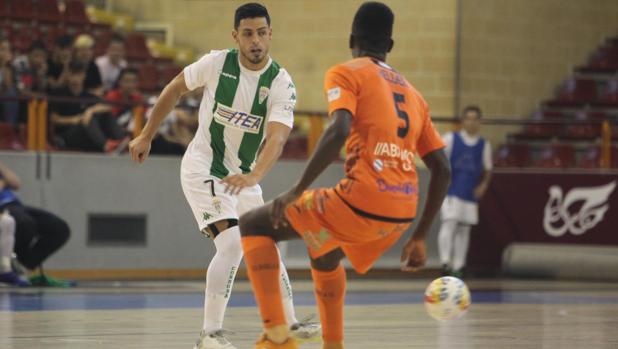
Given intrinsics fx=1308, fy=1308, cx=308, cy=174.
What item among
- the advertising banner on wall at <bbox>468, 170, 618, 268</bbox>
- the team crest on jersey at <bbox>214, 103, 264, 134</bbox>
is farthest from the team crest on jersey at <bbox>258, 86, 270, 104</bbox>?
the advertising banner on wall at <bbox>468, 170, 618, 268</bbox>

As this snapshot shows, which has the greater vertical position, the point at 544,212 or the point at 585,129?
the point at 585,129

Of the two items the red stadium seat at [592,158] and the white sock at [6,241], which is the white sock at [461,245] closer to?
the red stadium seat at [592,158]

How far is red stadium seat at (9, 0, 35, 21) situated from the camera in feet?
69.6

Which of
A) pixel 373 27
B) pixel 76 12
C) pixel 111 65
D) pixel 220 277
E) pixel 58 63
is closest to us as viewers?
pixel 373 27

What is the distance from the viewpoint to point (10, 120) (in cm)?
1672

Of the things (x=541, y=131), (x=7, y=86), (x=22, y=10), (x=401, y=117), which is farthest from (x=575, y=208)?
(x=401, y=117)

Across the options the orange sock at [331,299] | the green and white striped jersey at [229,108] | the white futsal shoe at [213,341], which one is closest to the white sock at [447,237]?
the green and white striped jersey at [229,108]

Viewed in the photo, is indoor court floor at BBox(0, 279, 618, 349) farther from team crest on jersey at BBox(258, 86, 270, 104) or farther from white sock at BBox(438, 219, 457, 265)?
white sock at BBox(438, 219, 457, 265)

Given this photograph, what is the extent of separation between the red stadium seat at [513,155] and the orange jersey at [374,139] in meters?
13.4

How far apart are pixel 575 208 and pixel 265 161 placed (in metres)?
11.9

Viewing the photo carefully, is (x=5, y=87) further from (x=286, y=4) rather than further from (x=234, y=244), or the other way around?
(x=234, y=244)

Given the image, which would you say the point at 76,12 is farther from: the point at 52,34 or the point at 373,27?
the point at 373,27

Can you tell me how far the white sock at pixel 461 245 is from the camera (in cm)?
1869

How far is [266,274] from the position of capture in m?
7.13
